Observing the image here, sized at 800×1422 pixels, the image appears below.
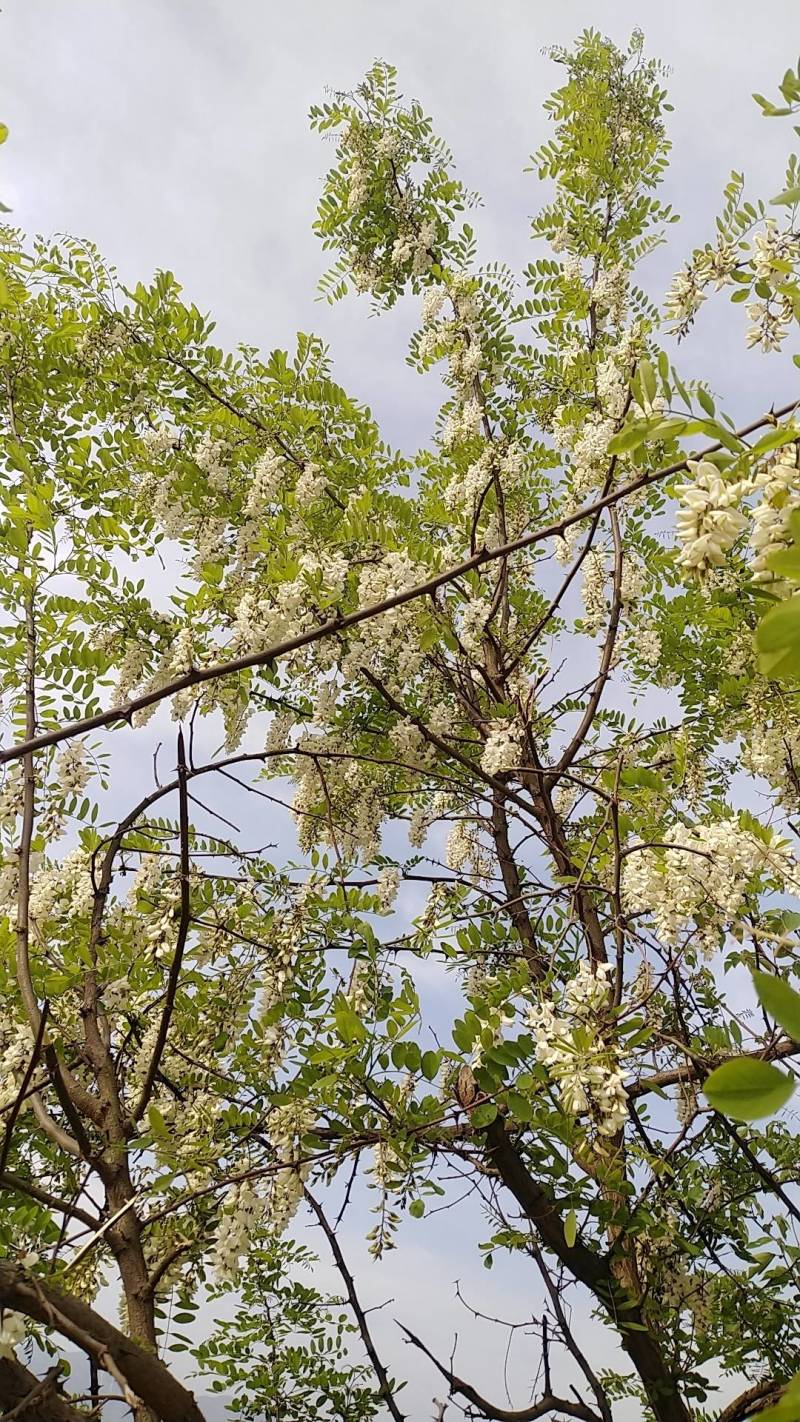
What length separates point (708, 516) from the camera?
119cm

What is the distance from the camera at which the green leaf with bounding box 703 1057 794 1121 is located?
1.72ft

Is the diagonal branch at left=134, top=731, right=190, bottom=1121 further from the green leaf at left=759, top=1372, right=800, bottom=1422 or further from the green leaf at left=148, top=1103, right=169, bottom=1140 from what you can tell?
the green leaf at left=759, top=1372, right=800, bottom=1422

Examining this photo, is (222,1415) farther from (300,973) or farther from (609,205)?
(609,205)

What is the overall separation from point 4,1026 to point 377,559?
1.96 m

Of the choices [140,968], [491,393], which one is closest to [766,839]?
[140,968]

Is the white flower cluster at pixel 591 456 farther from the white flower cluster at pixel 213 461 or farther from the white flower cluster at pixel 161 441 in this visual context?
the white flower cluster at pixel 161 441

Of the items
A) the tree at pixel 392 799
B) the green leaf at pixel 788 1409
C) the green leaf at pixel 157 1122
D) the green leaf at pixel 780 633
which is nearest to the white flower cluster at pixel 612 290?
the tree at pixel 392 799

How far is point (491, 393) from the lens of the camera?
511 cm

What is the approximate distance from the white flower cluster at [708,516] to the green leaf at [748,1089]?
80 cm

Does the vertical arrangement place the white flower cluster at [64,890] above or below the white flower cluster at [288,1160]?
above

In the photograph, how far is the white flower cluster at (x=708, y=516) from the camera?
1164 millimetres

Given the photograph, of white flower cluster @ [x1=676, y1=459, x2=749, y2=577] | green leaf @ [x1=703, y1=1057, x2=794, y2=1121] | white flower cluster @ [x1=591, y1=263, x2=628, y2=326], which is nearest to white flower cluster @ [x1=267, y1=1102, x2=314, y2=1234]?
white flower cluster @ [x1=676, y1=459, x2=749, y2=577]

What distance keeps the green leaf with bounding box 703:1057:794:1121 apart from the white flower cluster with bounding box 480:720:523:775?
292 centimetres

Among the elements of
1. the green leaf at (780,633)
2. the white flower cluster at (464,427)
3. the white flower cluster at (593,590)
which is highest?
the white flower cluster at (464,427)
